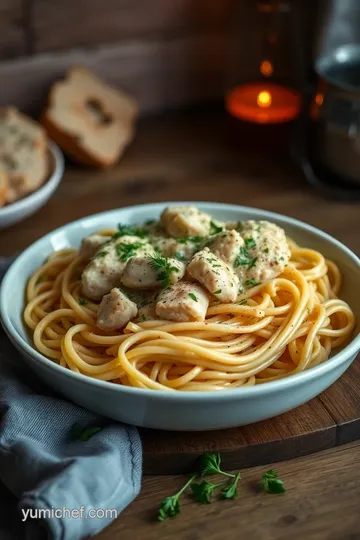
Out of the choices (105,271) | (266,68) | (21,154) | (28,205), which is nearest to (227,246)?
(105,271)

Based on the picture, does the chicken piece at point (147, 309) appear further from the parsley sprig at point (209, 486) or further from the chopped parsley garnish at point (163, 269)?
the parsley sprig at point (209, 486)

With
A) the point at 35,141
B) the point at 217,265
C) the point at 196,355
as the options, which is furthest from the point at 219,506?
the point at 35,141

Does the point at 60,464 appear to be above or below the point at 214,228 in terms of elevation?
below

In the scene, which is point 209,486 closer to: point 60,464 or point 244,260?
point 60,464

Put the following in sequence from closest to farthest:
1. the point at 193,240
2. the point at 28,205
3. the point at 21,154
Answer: the point at 193,240, the point at 28,205, the point at 21,154

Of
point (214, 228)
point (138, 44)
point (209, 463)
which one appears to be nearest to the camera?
point (209, 463)

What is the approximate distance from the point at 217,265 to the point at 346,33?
1.92m

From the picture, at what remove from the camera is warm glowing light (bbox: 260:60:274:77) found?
Result: 11.5 feet

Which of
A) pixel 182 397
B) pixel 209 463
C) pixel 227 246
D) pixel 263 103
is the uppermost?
pixel 227 246

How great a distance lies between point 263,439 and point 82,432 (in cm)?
44

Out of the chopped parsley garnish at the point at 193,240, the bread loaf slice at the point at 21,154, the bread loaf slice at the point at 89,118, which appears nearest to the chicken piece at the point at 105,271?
the chopped parsley garnish at the point at 193,240

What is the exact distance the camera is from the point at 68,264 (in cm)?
233

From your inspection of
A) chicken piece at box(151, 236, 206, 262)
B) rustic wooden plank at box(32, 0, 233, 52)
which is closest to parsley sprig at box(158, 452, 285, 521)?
chicken piece at box(151, 236, 206, 262)

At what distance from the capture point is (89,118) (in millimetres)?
3387
